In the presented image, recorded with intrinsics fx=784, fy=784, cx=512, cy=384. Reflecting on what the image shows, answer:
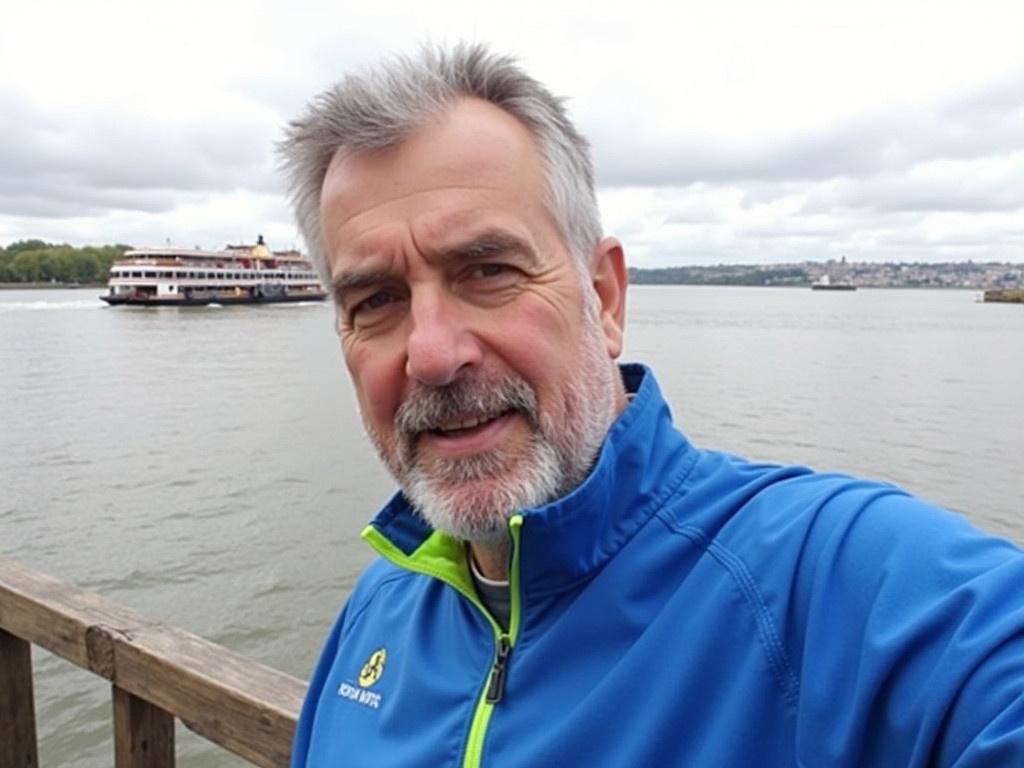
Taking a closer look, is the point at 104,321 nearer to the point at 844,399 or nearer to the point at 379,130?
the point at 844,399

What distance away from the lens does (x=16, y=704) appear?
2.81 metres

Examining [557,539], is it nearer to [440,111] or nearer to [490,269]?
[490,269]

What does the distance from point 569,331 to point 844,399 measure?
21908 millimetres

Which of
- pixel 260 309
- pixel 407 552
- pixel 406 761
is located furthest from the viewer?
pixel 260 309

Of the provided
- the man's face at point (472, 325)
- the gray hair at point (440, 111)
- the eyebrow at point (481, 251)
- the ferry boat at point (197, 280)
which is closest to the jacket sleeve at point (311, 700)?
the man's face at point (472, 325)

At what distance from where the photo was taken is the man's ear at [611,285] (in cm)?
164

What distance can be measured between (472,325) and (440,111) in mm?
419

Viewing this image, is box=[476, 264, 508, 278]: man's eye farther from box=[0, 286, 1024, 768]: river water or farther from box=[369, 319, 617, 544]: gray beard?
box=[0, 286, 1024, 768]: river water

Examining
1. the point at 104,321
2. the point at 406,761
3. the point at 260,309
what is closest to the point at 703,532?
the point at 406,761

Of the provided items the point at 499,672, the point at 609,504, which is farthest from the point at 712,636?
the point at 499,672

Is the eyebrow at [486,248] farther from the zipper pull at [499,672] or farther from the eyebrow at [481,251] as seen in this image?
the zipper pull at [499,672]

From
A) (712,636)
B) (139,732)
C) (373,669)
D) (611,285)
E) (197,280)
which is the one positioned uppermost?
(197,280)

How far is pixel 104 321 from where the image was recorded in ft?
169

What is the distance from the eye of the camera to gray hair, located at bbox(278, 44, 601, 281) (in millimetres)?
1474
